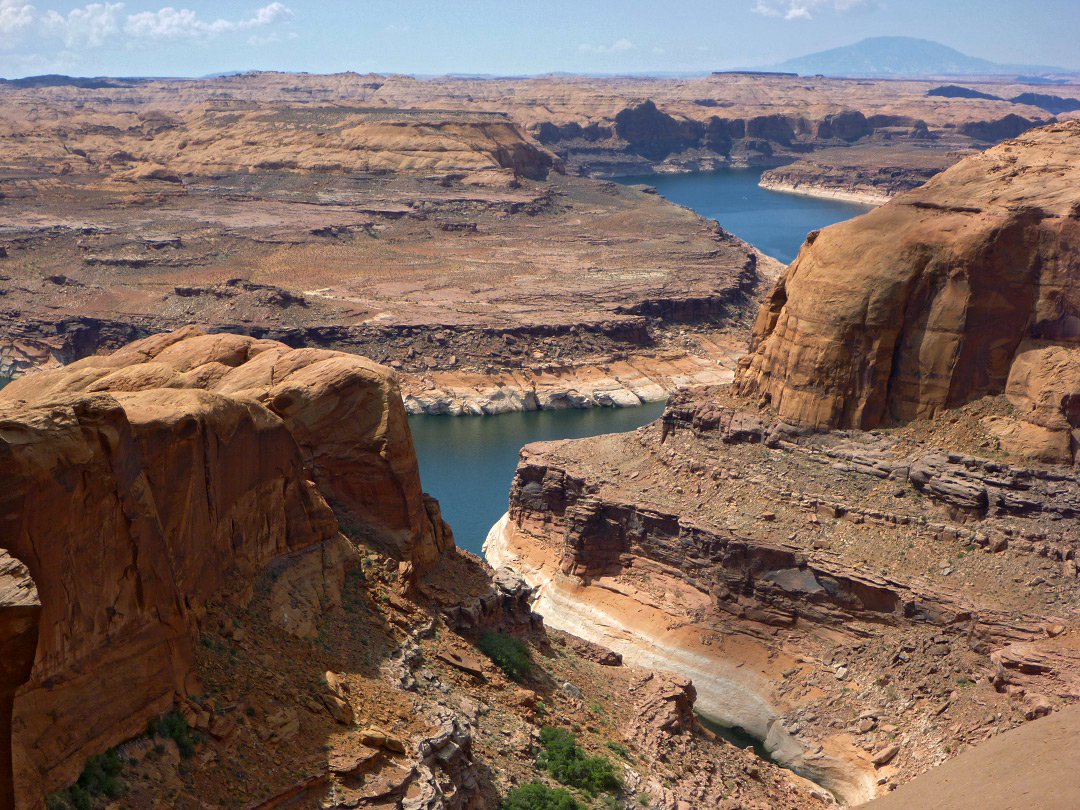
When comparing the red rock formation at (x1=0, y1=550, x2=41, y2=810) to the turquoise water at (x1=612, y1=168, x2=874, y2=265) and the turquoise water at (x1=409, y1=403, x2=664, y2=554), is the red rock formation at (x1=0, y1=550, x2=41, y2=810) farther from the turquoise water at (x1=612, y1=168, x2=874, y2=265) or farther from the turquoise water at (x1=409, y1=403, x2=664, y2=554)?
the turquoise water at (x1=612, y1=168, x2=874, y2=265)

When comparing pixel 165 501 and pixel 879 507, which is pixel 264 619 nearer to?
pixel 165 501

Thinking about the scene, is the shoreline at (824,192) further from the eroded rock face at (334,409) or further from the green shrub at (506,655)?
the eroded rock face at (334,409)

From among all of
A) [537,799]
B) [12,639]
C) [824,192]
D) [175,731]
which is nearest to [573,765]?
[537,799]

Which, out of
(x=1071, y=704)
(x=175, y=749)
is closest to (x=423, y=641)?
(x=175, y=749)

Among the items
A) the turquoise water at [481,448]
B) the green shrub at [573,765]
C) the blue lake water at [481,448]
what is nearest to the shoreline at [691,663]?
the blue lake water at [481,448]

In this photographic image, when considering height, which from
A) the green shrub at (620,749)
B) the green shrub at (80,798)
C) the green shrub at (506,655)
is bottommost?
the green shrub at (620,749)

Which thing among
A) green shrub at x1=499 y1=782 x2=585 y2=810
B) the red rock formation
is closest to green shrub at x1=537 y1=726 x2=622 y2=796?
green shrub at x1=499 y1=782 x2=585 y2=810
